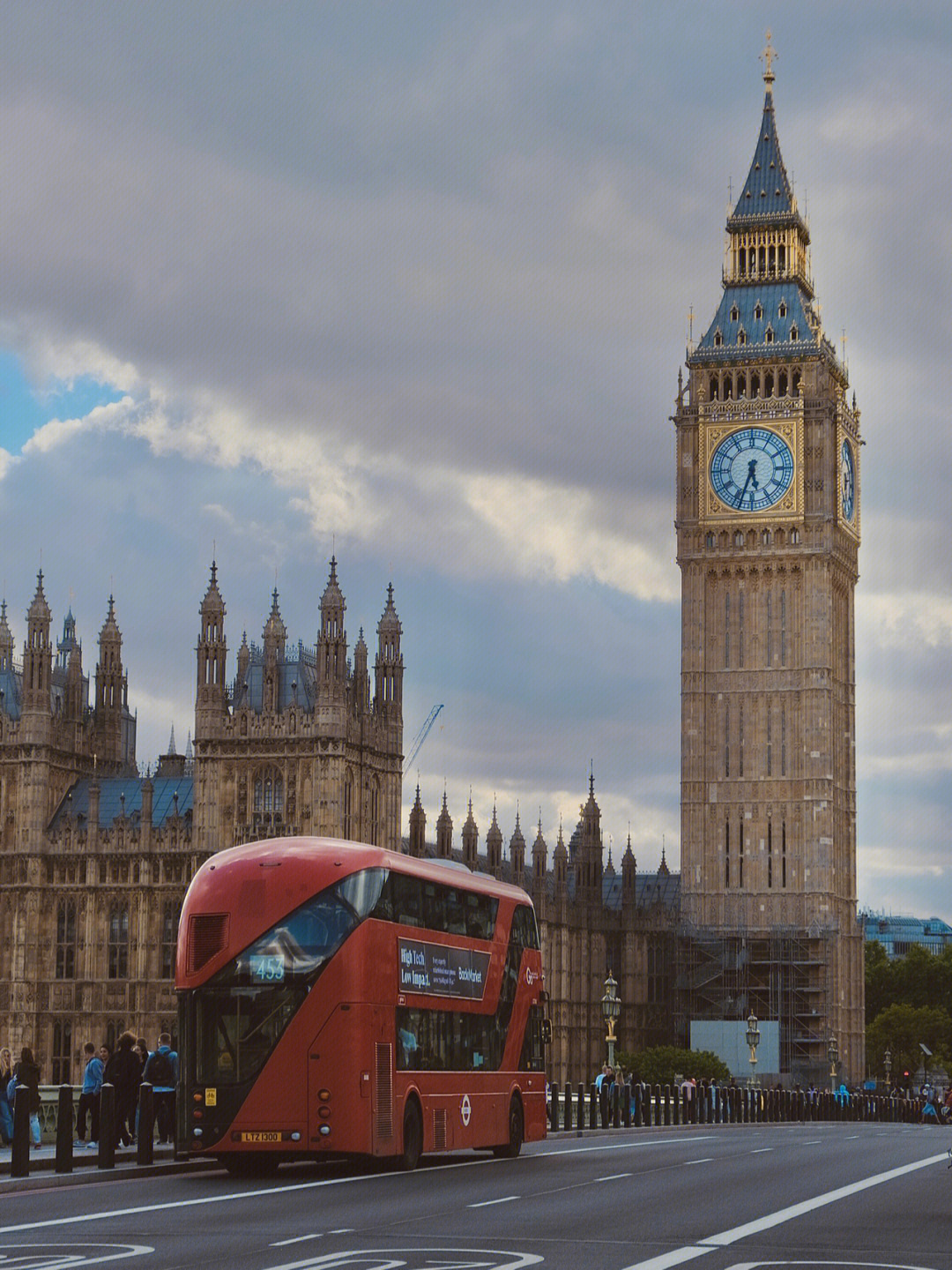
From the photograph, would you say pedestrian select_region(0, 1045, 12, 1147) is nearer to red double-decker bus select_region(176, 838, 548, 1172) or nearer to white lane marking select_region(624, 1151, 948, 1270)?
red double-decker bus select_region(176, 838, 548, 1172)

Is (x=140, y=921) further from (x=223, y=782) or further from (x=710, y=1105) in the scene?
(x=710, y=1105)

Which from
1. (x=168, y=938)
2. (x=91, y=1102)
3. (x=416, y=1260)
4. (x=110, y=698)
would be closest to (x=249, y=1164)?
(x=91, y=1102)

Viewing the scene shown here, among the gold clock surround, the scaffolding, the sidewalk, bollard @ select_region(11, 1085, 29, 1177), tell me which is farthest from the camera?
the gold clock surround

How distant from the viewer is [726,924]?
389ft

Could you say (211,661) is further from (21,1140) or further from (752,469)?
(21,1140)

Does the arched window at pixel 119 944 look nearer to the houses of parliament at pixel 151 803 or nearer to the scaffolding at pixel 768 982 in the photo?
the houses of parliament at pixel 151 803

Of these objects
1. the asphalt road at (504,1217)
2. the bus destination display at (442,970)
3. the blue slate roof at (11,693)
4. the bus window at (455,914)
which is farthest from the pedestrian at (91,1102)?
the blue slate roof at (11,693)

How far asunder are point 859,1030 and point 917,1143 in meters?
69.2

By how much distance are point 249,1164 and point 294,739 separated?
56985mm

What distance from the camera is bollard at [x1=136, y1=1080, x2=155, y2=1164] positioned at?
35.4 meters

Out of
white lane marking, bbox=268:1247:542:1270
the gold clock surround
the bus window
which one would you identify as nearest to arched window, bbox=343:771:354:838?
the gold clock surround

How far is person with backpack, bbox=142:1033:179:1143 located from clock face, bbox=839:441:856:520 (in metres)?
87.7

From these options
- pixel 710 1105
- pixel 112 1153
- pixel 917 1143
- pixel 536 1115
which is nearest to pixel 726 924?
pixel 710 1105

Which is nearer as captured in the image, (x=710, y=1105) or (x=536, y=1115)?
(x=536, y=1115)
